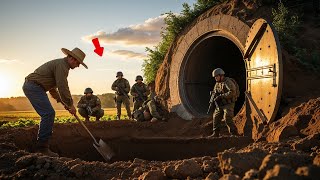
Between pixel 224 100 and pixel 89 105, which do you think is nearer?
pixel 224 100

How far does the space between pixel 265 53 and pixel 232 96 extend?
1.20 metres

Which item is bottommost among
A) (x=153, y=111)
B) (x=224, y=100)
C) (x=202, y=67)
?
(x=153, y=111)

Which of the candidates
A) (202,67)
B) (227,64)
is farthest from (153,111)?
(227,64)

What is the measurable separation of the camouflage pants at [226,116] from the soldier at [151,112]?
254cm

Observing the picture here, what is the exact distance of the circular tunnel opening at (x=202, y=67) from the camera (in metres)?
10.2

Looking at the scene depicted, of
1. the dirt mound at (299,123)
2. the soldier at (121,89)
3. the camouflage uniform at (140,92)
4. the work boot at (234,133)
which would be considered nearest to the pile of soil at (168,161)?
the dirt mound at (299,123)

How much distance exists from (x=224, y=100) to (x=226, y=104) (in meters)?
0.10

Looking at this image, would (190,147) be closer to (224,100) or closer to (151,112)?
(224,100)

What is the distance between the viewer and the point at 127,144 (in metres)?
8.98

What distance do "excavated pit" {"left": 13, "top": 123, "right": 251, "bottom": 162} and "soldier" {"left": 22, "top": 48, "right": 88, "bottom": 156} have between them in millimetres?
1445

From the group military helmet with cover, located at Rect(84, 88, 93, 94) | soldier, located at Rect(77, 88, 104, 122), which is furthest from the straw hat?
military helmet with cover, located at Rect(84, 88, 93, 94)

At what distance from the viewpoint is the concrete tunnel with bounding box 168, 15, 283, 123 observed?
6973mm

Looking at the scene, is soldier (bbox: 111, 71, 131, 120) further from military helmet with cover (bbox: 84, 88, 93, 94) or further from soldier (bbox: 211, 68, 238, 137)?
soldier (bbox: 211, 68, 238, 137)

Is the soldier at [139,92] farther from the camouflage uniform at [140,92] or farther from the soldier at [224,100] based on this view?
the soldier at [224,100]
